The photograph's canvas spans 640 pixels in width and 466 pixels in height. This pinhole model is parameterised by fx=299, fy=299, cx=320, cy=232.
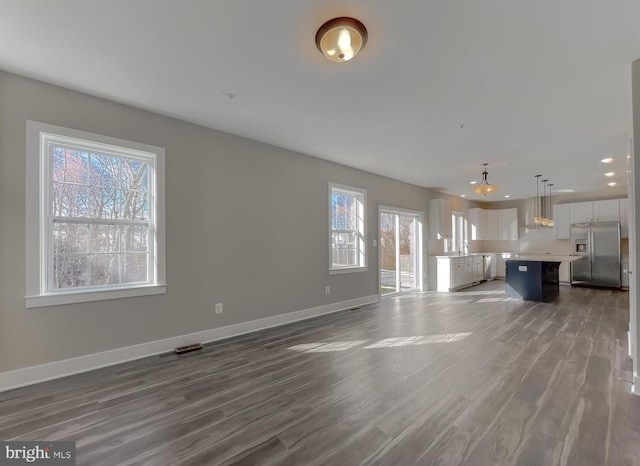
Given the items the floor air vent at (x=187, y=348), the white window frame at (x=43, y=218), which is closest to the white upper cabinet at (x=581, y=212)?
the floor air vent at (x=187, y=348)

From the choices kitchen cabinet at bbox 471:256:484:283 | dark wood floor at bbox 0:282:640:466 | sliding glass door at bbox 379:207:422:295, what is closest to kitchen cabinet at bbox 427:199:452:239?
sliding glass door at bbox 379:207:422:295

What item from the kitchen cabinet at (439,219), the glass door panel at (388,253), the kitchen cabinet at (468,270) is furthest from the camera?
the kitchen cabinet at (468,270)

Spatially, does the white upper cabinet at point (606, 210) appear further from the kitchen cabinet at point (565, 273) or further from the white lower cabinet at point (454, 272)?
the white lower cabinet at point (454, 272)

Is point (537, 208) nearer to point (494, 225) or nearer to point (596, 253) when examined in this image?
point (494, 225)

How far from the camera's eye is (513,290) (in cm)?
647

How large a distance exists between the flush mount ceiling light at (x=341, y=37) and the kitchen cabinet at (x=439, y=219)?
6339 mm

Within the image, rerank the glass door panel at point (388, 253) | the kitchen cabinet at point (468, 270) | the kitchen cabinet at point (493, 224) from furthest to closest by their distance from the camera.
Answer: the kitchen cabinet at point (493, 224)
the kitchen cabinet at point (468, 270)
the glass door panel at point (388, 253)

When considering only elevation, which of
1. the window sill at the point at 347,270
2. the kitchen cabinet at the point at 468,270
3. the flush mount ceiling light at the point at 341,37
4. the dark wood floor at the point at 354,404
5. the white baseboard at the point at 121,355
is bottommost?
the dark wood floor at the point at 354,404

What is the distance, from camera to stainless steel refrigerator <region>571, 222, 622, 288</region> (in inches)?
289

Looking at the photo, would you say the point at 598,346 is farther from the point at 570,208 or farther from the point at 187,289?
the point at 570,208

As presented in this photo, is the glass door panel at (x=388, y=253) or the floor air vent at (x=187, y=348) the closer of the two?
the floor air vent at (x=187, y=348)

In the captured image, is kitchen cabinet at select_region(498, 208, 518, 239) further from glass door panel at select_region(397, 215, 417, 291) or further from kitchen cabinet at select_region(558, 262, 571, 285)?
glass door panel at select_region(397, 215, 417, 291)

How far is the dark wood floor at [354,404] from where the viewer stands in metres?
1.81

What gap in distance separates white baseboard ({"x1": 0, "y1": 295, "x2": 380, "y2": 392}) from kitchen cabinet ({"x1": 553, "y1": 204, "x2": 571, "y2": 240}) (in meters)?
8.13
